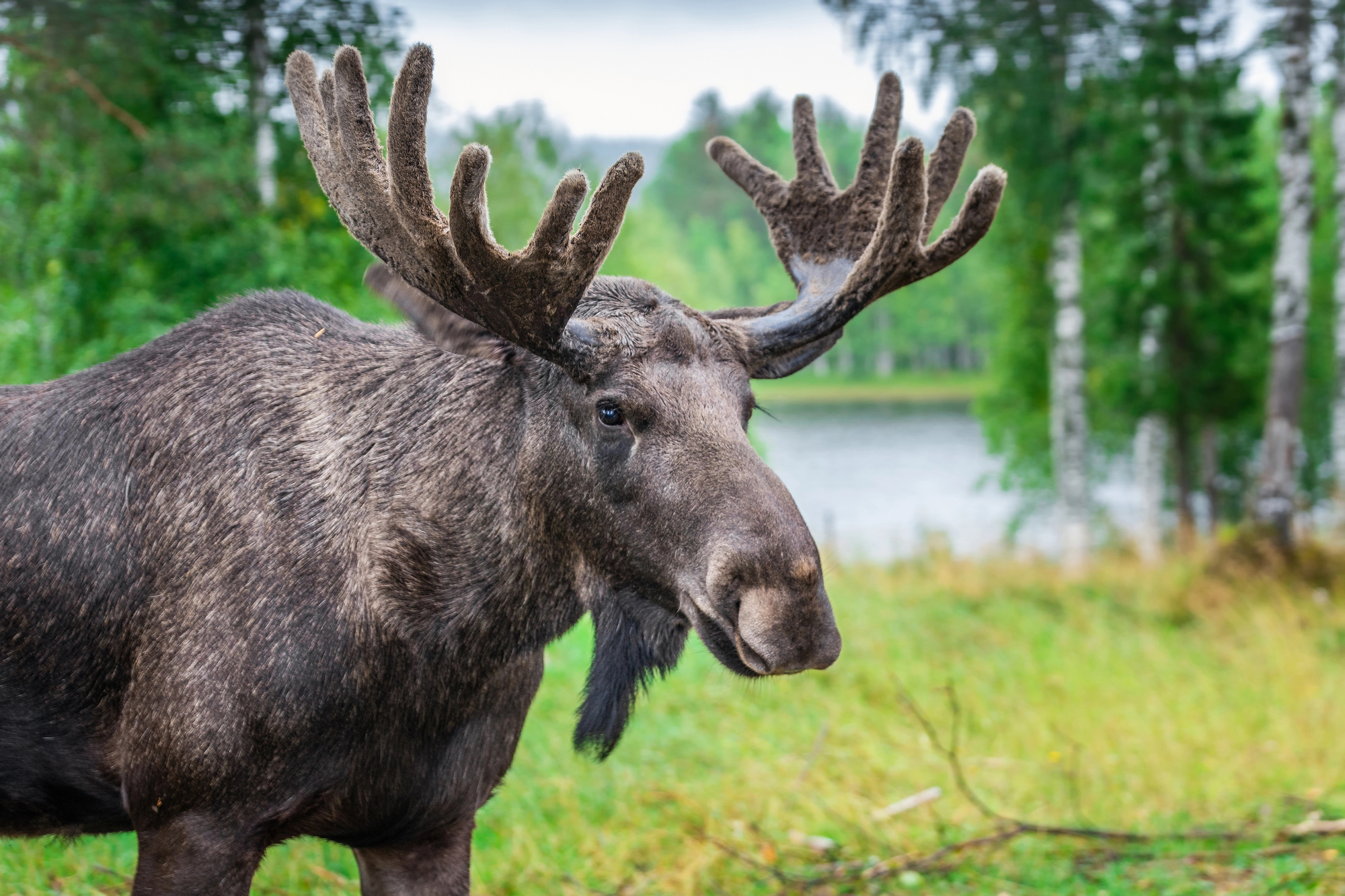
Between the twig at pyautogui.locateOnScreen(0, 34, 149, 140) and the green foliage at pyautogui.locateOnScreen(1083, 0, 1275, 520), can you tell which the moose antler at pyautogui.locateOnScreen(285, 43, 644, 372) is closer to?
the twig at pyautogui.locateOnScreen(0, 34, 149, 140)

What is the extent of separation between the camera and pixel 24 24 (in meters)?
7.01

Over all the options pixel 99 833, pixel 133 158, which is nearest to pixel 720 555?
pixel 99 833

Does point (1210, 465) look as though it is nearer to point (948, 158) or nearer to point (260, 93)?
point (260, 93)

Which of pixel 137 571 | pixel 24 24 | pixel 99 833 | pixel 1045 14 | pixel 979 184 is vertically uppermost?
pixel 1045 14

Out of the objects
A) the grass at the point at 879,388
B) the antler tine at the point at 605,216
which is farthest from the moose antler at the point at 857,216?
the grass at the point at 879,388

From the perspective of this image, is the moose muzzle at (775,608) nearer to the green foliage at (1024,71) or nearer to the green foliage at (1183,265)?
the green foliage at (1024,71)

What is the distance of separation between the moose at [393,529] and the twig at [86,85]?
13.7 ft

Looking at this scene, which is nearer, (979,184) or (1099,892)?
(979,184)

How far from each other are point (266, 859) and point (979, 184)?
12.4ft

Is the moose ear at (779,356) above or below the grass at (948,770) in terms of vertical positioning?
above

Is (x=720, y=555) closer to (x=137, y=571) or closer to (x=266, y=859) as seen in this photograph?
(x=137, y=571)

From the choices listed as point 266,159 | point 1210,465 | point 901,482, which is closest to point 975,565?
point 1210,465

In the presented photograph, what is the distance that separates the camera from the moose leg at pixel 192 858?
2.43 metres

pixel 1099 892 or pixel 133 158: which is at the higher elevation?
pixel 133 158
